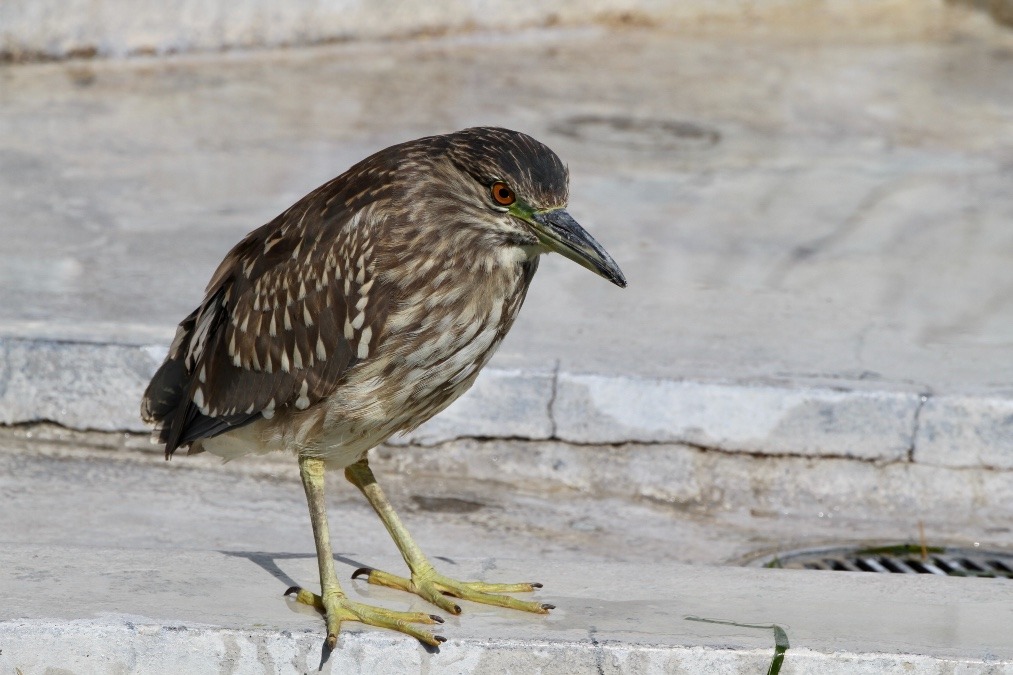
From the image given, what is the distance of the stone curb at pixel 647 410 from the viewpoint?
5.00 metres

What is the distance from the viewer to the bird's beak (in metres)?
3.30

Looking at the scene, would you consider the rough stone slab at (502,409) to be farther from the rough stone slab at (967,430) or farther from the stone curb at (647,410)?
the rough stone slab at (967,430)

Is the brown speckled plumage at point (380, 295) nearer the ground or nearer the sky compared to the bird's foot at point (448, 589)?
nearer the sky

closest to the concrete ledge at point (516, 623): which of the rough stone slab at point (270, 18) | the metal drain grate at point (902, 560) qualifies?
the metal drain grate at point (902, 560)

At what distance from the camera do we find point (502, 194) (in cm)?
334

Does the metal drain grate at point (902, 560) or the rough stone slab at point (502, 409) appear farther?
the rough stone slab at point (502, 409)

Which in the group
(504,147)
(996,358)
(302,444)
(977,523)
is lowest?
(977,523)

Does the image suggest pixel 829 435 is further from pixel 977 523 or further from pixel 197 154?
pixel 197 154

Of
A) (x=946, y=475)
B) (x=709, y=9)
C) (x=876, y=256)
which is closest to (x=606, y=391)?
(x=946, y=475)

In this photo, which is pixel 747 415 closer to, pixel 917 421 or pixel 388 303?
pixel 917 421

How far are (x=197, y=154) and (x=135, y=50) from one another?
2.17 m

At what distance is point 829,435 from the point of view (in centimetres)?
502

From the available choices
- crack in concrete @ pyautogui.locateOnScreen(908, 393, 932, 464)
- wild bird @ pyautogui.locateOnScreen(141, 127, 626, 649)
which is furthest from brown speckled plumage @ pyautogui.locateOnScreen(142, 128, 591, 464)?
crack in concrete @ pyautogui.locateOnScreen(908, 393, 932, 464)

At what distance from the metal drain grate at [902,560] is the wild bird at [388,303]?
132 cm
